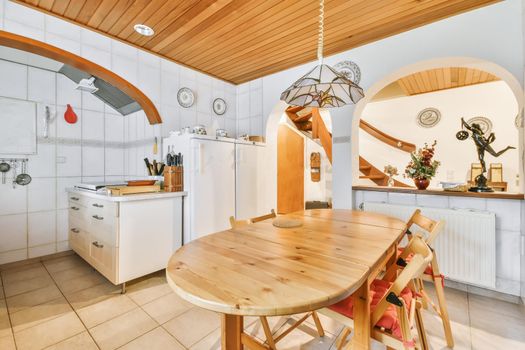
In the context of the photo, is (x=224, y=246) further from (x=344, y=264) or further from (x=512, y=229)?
(x=512, y=229)

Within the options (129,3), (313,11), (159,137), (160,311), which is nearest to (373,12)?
(313,11)

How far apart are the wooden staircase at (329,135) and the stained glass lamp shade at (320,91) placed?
2107 millimetres

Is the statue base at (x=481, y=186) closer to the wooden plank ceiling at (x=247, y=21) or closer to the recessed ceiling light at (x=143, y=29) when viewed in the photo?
the wooden plank ceiling at (x=247, y=21)

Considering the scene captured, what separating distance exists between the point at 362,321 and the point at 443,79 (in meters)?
4.02

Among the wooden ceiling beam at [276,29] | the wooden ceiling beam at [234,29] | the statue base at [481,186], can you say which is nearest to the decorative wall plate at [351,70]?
the wooden ceiling beam at [276,29]

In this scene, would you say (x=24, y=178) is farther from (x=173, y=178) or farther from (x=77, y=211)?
(x=173, y=178)

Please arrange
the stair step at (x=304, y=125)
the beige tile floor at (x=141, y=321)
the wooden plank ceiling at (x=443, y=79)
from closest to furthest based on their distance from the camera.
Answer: the beige tile floor at (x=141, y=321) < the wooden plank ceiling at (x=443, y=79) < the stair step at (x=304, y=125)

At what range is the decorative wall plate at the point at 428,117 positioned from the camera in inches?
163

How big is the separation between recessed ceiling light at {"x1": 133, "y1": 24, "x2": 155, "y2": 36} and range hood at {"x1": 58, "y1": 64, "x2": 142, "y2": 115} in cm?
85

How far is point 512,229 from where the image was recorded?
1.89m

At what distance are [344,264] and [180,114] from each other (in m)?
2.72

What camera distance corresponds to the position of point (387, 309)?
41.8 inches

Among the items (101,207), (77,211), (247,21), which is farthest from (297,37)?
(77,211)

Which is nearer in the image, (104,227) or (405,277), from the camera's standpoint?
(405,277)
